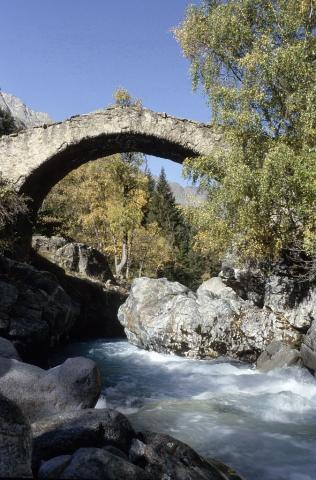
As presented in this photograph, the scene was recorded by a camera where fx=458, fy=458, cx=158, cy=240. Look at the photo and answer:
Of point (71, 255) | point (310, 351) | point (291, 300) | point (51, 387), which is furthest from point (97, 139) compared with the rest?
point (51, 387)

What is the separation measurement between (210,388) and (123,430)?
524cm

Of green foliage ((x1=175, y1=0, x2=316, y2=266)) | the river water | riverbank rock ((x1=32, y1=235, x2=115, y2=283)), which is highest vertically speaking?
green foliage ((x1=175, y1=0, x2=316, y2=266))

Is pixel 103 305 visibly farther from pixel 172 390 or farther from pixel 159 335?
pixel 172 390

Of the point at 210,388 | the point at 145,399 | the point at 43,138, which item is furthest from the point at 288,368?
the point at 43,138

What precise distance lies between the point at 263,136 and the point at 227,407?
636cm

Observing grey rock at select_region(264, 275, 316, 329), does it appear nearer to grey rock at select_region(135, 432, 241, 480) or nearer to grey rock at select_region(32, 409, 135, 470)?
grey rock at select_region(135, 432, 241, 480)

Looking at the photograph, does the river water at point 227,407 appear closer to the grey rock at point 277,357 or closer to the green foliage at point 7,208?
the grey rock at point 277,357

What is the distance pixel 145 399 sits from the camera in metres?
8.38

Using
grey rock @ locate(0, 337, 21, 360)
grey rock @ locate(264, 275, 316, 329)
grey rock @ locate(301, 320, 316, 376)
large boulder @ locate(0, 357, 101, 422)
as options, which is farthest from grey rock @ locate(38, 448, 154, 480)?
grey rock @ locate(264, 275, 316, 329)

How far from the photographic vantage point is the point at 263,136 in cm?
1098

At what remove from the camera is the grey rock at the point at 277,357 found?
10027mm

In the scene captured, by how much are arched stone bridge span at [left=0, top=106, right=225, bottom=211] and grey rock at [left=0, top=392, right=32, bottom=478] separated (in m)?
11.6

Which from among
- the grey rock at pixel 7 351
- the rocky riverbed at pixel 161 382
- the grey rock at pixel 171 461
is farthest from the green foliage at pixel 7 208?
the grey rock at pixel 171 461

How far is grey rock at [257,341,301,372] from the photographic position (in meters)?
10.0
